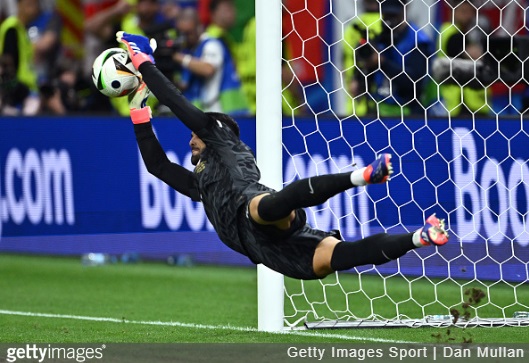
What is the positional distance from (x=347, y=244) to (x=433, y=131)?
3.14 m

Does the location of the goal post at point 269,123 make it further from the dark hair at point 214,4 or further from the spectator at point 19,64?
the spectator at point 19,64

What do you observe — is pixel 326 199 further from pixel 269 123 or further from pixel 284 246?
pixel 269 123

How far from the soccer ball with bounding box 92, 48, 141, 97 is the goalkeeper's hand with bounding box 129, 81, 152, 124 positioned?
8 cm

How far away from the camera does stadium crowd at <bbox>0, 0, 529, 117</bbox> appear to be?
9.97m

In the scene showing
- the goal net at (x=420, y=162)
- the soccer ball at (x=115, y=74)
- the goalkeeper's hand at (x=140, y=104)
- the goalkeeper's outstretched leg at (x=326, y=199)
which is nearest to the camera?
the goalkeeper's outstretched leg at (x=326, y=199)

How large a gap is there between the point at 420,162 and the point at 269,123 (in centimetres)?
192

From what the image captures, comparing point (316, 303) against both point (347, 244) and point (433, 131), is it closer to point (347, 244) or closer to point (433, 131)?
point (433, 131)

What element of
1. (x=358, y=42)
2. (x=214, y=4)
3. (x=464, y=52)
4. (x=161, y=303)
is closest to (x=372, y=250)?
(x=161, y=303)

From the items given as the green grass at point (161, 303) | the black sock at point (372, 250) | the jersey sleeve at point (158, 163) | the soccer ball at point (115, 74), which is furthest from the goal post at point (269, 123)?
the black sock at point (372, 250)

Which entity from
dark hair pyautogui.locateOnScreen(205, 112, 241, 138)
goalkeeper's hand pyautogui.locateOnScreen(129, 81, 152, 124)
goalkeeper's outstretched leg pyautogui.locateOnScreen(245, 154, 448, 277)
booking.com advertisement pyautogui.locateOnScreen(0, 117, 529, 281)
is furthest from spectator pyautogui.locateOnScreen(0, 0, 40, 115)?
goalkeeper's outstretched leg pyautogui.locateOnScreen(245, 154, 448, 277)

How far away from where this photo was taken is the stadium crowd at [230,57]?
9.97 m

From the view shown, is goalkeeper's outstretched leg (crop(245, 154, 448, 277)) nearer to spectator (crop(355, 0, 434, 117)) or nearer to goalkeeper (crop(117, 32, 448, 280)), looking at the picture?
goalkeeper (crop(117, 32, 448, 280))

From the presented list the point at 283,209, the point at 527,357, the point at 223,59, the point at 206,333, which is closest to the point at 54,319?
the point at 206,333

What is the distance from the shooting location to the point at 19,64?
1361 centimetres
